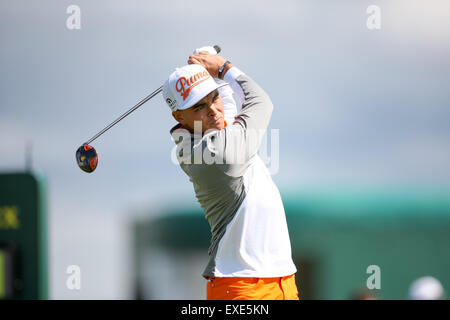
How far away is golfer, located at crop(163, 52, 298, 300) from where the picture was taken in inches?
165

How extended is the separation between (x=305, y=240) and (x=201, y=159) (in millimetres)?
10824

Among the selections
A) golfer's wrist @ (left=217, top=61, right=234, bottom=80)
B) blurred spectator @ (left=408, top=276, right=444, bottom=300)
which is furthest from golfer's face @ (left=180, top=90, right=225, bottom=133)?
blurred spectator @ (left=408, top=276, right=444, bottom=300)

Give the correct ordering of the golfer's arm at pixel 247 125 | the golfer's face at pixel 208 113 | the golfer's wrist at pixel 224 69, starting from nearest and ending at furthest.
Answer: the golfer's arm at pixel 247 125 → the golfer's face at pixel 208 113 → the golfer's wrist at pixel 224 69

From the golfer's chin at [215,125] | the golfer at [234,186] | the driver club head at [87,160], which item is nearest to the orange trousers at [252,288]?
the golfer at [234,186]

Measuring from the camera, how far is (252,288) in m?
4.21

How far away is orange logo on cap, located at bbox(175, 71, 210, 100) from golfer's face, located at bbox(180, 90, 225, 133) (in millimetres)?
85

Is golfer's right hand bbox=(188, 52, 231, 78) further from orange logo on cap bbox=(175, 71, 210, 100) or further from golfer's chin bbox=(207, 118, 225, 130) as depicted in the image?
golfer's chin bbox=(207, 118, 225, 130)

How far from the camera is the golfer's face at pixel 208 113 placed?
4.27 metres

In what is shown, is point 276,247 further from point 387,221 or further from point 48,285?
point 387,221

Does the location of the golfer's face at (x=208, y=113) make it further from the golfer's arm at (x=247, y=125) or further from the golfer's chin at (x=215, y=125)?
the golfer's arm at (x=247, y=125)

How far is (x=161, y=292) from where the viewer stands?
16.6m

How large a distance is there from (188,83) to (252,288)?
44.7 inches

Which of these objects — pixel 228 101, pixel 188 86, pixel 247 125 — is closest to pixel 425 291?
pixel 228 101

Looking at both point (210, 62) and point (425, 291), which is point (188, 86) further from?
point (425, 291)
